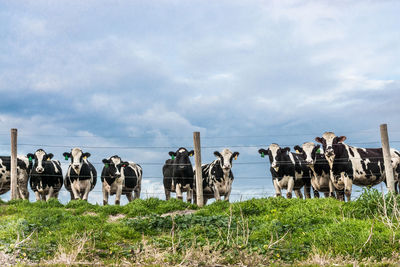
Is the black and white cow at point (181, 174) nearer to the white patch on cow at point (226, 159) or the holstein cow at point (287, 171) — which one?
the white patch on cow at point (226, 159)

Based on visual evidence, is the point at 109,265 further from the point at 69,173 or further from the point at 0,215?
the point at 69,173

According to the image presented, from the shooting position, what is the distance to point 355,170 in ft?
60.8

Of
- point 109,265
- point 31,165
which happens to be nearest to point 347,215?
point 109,265

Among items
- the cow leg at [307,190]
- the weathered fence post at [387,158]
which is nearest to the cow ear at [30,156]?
the cow leg at [307,190]

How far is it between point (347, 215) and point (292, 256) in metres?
3.73

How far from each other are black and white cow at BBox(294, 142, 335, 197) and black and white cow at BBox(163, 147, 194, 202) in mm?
5238

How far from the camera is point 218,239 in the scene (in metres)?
8.76

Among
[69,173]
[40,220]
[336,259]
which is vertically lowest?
[336,259]

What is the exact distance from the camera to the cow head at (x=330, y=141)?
1822 cm

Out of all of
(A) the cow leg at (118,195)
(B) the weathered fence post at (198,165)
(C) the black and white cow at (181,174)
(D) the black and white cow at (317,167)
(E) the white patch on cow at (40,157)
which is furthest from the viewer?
(A) the cow leg at (118,195)

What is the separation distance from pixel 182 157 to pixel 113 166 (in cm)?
331

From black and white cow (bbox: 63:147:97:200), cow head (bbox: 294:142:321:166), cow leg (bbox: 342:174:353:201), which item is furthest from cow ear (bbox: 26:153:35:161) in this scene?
cow leg (bbox: 342:174:353:201)

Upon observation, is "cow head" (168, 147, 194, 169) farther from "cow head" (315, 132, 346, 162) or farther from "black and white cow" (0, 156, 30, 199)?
"black and white cow" (0, 156, 30, 199)

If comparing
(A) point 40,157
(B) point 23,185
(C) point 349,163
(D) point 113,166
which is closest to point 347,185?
(C) point 349,163
